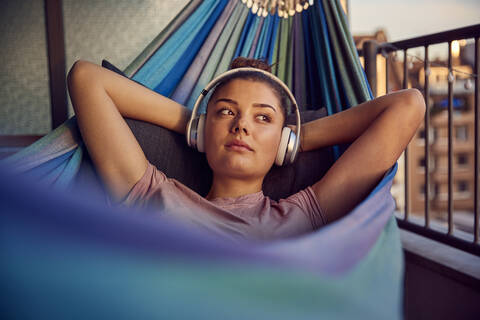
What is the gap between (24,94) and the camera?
1.88 metres

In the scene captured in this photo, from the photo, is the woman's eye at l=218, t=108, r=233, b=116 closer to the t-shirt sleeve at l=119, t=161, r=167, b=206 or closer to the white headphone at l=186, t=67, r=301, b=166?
the white headphone at l=186, t=67, r=301, b=166

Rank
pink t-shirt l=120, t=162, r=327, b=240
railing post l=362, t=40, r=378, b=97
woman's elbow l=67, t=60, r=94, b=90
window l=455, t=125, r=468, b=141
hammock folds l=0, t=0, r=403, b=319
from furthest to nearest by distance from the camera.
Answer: window l=455, t=125, r=468, b=141, railing post l=362, t=40, r=378, b=97, woman's elbow l=67, t=60, r=94, b=90, pink t-shirt l=120, t=162, r=327, b=240, hammock folds l=0, t=0, r=403, b=319

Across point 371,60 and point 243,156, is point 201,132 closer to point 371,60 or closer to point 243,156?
Result: point 243,156

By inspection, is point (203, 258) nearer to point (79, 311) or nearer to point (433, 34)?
point (79, 311)

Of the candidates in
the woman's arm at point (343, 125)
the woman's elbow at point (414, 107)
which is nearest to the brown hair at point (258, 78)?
the woman's arm at point (343, 125)

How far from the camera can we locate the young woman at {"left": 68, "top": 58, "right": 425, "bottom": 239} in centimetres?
88

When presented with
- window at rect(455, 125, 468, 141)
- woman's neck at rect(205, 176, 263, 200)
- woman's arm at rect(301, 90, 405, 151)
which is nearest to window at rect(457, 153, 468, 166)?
window at rect(455, 125, 468, 141)

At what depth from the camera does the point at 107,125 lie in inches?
36.6

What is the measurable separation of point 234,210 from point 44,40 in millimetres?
1607

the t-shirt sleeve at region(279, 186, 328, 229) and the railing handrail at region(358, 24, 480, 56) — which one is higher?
the railing handrail at region(358, 24, 480, 56)

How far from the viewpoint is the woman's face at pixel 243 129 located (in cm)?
93

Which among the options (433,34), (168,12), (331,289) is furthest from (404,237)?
(168,12)

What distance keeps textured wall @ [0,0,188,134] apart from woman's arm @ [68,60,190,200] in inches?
39.4

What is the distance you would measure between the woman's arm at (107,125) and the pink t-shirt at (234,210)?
0.15 feet
